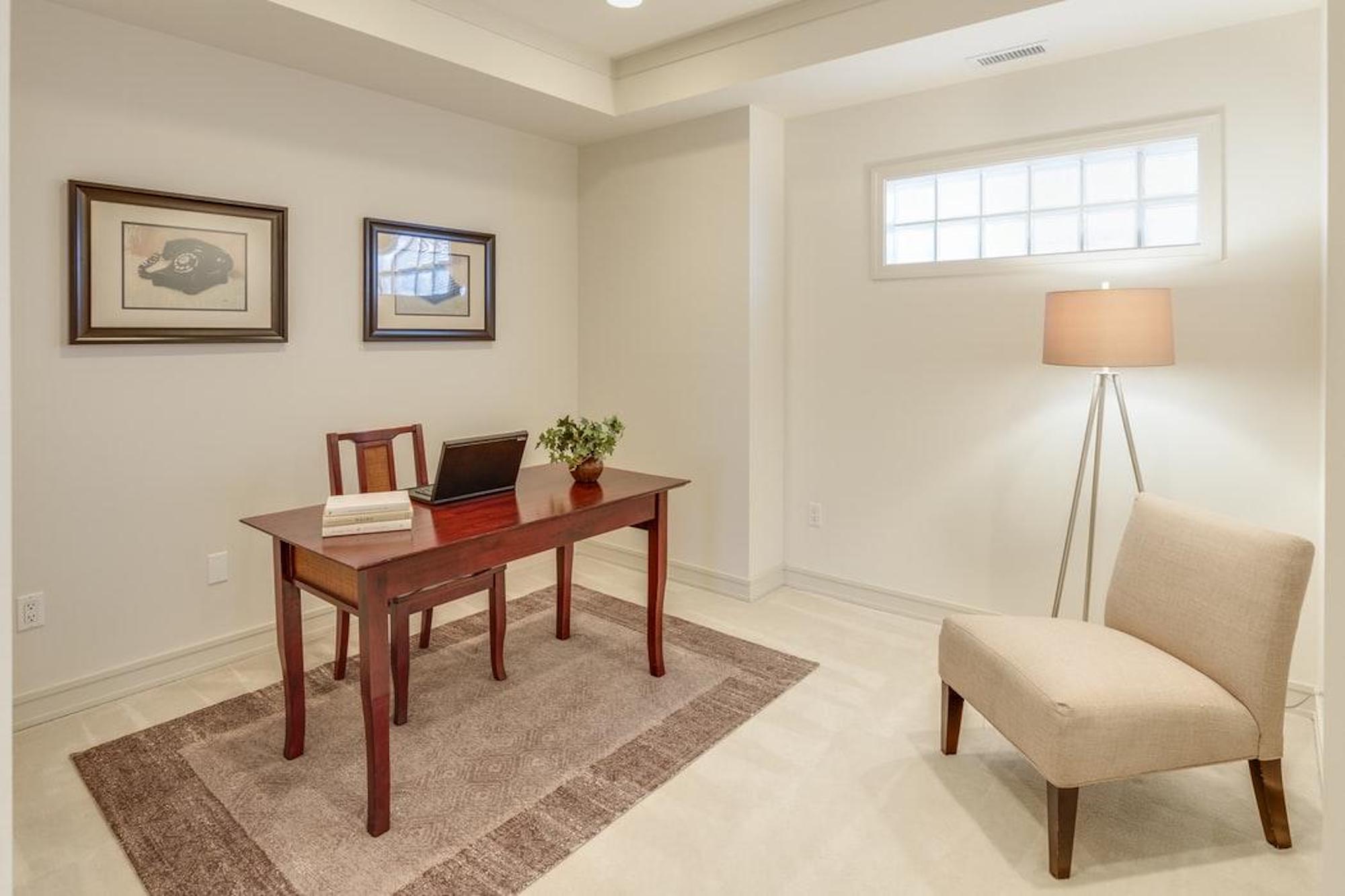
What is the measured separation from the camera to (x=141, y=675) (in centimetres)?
285

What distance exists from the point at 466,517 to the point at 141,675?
5.20 feet

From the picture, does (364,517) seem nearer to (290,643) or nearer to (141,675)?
(290,643)

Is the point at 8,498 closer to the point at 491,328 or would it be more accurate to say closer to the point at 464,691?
the point at 464,691

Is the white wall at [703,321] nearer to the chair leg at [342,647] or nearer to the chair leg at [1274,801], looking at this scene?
the chair leg at [342,647]

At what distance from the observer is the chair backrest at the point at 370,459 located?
2766 mm

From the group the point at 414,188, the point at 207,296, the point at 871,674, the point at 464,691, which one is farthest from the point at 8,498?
the point at 414,188

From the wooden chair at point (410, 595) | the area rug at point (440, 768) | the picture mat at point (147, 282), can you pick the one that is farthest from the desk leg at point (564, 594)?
the picture mat at point (147, 282)

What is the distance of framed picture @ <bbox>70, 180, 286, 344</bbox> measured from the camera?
Answer: 8.54 ft

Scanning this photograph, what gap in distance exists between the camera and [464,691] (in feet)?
9.24

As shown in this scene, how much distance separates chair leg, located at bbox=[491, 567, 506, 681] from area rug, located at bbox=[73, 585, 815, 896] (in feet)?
0.20

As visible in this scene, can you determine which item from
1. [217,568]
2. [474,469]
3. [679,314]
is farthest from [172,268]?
[679,314]

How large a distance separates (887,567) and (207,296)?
3189mm

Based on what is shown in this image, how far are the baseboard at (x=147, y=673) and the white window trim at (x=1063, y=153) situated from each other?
3.13 meters

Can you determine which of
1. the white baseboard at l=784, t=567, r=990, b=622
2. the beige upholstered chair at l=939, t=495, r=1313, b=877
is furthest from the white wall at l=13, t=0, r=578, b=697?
the beige upholstered chair at l=939, t=495, r=1313, b=877
